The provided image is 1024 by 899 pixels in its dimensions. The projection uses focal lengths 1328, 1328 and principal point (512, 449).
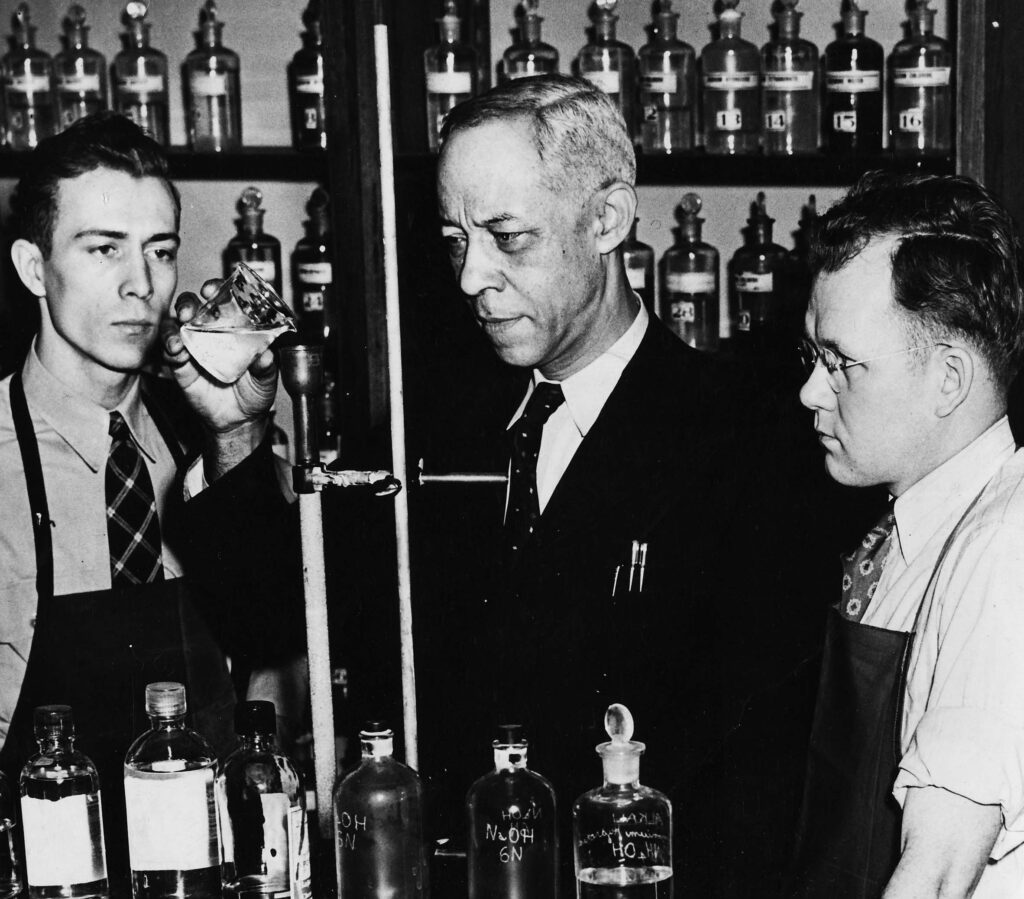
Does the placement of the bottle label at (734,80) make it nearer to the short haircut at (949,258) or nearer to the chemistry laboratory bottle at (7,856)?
the short haircut at (949,258)

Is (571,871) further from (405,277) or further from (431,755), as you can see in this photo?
(405,277)

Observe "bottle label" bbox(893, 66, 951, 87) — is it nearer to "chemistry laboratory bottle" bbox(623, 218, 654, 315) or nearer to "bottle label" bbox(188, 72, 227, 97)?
"chemistry laboratory bottle" bbox(623, 218, 654, 315)

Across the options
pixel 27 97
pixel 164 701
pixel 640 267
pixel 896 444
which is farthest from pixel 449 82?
pixel 164 701

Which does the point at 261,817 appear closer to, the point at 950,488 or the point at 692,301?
the point at 950,488

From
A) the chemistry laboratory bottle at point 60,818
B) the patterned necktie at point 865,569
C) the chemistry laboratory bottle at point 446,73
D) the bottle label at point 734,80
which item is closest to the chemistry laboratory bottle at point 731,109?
the bottle label at point 734,80

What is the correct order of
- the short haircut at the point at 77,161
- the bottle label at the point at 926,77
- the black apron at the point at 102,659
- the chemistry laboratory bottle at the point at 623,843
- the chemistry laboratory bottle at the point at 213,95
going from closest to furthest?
the chemistry laboratory bottle at the point at 623,843
the black apron at the point at 102,659
the short haircut at the point at 77,161
the bottle label at the point at 926,77
the chemistry laboratory bottle at the point at 213,95

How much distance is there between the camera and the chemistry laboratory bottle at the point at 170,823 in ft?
4.16

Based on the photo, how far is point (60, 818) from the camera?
1.28 meters

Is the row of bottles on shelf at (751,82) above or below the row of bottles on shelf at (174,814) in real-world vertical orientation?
above

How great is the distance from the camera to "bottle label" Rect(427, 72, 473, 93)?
2.51m

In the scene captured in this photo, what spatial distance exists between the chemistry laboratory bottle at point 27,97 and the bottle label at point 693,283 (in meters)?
1.30

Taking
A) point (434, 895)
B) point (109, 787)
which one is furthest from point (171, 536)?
point (434, 895)

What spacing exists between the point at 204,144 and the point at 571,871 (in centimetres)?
187

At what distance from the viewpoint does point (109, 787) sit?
171 centimetres
